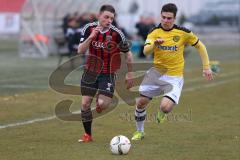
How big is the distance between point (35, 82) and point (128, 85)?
10.5m

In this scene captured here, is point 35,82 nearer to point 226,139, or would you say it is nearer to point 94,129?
point 94,129

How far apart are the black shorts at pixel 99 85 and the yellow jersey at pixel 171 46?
0.89 metres

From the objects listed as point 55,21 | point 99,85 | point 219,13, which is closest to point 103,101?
point 99,85

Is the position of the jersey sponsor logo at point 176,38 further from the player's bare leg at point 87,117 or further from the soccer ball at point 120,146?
the soccer ball at point 120,146

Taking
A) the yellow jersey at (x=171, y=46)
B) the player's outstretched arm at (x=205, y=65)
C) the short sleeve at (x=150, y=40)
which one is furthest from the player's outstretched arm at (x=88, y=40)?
the player's outstretched arm at (x=205, y=65)

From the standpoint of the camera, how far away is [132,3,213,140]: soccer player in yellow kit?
11.1m

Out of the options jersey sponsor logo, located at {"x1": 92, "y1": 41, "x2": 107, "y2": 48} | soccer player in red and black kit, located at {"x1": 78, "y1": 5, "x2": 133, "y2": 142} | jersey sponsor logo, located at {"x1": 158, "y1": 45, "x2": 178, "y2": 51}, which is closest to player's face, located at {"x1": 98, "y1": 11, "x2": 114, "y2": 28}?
soccer player in red and black kit, located at {"x1": 78, "y1": 5, "x2": 133, "y2": 142}

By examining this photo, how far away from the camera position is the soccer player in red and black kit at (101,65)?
423 inches

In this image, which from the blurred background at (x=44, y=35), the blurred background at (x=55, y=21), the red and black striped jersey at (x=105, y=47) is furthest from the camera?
the blurred background at (x=55, y=21)

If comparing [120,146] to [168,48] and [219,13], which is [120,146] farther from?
[219,13]

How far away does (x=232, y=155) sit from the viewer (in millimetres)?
9711

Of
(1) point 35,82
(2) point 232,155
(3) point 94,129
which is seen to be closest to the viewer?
(2) point 232,155

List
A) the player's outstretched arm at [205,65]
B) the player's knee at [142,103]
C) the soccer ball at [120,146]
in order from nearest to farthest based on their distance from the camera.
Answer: the soccer ball at [120,146], the player's outstretched arm at [205,65], the player's knee at [142,103]

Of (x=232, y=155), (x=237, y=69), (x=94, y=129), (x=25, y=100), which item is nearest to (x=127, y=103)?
(x=25, y=100)
